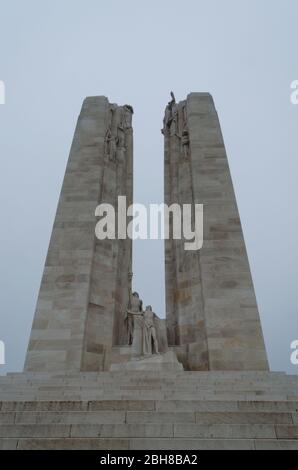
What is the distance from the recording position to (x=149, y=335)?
1237cm

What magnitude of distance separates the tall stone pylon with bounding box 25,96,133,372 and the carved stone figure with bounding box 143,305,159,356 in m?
1.92

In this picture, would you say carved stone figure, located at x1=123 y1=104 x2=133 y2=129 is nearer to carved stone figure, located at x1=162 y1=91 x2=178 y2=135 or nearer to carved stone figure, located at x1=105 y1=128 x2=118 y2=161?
carved stone figure, located at x1=105 y1=128 x2=118 y2=161

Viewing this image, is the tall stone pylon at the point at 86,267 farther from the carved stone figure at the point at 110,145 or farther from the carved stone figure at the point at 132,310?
the carved stone figure at the point at 132,310

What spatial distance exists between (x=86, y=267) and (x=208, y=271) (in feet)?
15.1

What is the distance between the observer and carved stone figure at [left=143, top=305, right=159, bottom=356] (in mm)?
12148

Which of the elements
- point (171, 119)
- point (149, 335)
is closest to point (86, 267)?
point (149, 335)

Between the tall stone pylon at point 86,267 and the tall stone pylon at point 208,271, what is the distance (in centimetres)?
227

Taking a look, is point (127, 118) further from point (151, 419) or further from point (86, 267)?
point (151, 419)

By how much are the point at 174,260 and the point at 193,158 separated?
4.86 m

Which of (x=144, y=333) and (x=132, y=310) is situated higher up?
(x=132, y=310)

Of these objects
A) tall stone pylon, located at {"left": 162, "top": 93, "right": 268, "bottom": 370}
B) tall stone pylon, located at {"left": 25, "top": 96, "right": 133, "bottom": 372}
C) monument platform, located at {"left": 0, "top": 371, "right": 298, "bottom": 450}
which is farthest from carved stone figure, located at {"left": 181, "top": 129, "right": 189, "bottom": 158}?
monument platform, located at {"left": 0, "top": 371, "right": 298, "bottom": 450}

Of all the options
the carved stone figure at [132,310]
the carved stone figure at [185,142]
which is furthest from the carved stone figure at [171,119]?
the carved stone figure at [132,310]
